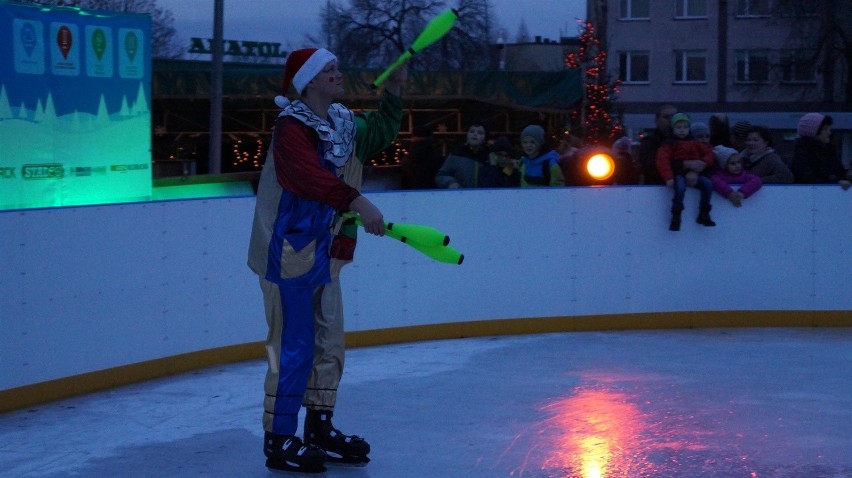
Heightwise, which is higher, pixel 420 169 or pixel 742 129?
pixel 742 129

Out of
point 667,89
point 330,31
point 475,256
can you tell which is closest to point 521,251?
point 475,256

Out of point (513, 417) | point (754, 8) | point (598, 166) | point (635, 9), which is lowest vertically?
point (513, 417)

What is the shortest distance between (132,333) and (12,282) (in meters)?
0.85

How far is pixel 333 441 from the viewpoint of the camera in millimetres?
4977

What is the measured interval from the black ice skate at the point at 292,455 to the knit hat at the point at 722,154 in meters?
5.09

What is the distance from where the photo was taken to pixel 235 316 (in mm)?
7414

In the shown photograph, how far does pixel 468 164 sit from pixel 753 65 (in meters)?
38.0

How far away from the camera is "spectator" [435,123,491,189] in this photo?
28.7ft

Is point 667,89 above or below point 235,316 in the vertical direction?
above

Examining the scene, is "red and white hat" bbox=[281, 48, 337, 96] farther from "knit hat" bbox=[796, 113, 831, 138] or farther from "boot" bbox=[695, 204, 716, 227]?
"knit hat" bbox=[796, 113, 831, 138]

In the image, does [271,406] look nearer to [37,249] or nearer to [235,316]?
[37,249]

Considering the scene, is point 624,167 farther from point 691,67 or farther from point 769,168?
point 691,67

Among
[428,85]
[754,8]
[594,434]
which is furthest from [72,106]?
[754,8]

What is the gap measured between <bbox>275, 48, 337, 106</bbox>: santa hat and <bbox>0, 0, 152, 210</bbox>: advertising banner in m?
2.57
